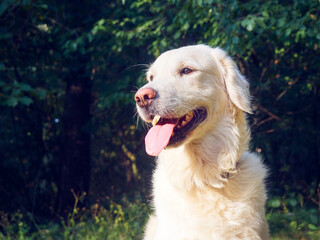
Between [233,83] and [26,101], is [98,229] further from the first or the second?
[233,83]

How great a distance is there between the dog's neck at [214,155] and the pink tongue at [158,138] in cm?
26

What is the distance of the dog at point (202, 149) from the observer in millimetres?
2639

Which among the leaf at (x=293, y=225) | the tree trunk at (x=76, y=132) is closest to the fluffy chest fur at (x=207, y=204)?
the leaf at (x=293, y=225)

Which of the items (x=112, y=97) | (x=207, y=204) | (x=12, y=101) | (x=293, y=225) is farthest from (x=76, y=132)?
(x=207, y=204)

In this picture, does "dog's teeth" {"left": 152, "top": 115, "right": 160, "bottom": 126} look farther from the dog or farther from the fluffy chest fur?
the fluffy chest fur

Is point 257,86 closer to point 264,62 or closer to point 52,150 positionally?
point 264,62

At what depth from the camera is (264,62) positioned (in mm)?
6941

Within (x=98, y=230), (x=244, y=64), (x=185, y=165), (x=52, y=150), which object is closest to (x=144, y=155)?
(x=52, y=150)

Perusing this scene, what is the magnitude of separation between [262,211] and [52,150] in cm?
592

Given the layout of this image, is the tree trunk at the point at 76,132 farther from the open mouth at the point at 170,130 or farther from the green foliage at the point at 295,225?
the open mouth at the point at 170,130

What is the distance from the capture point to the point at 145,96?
2.63 m

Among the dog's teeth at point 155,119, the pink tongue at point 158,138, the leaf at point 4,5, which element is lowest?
the pink tongue at point 158,138

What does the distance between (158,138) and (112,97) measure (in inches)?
145

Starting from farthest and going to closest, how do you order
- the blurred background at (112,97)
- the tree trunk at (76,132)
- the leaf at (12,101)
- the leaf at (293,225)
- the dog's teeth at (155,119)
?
1. the tree trunk at (76,132)
2. the blurred background at (112,97)
3. the leaf at (293,225)
4. the leaf at (12,101)
5. the dog's teeth at (155,119)
